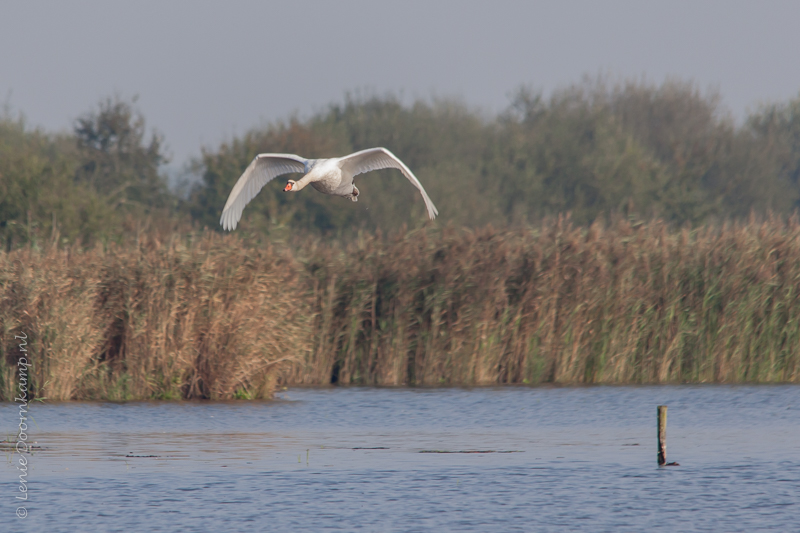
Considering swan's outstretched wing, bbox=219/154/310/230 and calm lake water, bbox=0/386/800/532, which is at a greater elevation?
swan's outstretched wing, bbox=219/154/310/230

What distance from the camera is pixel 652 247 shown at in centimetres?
1817

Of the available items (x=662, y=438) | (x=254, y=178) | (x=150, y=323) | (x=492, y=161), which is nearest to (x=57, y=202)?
(x=150, y=323)

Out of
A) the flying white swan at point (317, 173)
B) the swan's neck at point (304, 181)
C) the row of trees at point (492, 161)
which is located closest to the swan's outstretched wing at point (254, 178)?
the flying white swan at point (317, 173)

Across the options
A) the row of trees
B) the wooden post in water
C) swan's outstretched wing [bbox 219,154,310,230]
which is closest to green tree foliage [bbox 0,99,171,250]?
the row of trees

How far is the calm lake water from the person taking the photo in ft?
32.9

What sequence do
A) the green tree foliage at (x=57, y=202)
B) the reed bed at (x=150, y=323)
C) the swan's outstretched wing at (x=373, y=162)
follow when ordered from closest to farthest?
the swan's outstretched wing at (x=373, y=162)
the reed bed at (x=150, y=323)
the green tree foliage at (x=57, y=202)

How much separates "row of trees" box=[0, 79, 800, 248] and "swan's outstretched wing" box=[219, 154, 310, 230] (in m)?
14.1

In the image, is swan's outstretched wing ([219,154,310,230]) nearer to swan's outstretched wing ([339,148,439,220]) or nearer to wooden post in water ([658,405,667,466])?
swan's outstretched wing ([339,148,439,220])

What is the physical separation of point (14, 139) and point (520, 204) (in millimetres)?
18089

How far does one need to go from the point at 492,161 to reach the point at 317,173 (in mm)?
33692

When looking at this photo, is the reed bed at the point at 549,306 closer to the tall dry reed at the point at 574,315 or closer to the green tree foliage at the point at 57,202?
the tall dry reed at the point at 574,315

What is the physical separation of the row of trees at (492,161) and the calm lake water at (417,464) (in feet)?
42.1

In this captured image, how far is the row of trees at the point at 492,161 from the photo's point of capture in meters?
37.2

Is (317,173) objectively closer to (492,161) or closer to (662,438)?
(662,438)
